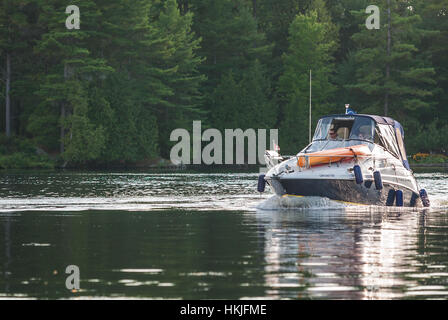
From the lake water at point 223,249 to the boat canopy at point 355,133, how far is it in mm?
2769

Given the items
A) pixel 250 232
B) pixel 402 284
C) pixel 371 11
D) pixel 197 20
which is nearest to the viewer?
pixel 402 284

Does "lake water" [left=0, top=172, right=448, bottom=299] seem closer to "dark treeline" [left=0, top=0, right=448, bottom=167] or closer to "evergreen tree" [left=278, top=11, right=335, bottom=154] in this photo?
"dark treeline" [left=0, top=0, right=448, bottom=167]

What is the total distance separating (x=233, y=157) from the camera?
103 m

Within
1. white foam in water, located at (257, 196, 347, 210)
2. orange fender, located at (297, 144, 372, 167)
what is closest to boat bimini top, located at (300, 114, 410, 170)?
orange fender, located at (297, 144, 372, 167)

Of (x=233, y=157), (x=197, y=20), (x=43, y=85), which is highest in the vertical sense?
(x=197, y=20)

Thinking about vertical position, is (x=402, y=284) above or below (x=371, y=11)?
below

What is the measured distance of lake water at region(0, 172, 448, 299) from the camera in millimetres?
16250

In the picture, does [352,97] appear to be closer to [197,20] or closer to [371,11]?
[371,11]

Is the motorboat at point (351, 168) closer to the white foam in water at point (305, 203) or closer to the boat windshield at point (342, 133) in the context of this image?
the boat windshield at point (342, 133)

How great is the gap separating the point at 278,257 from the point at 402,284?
13.4 feet

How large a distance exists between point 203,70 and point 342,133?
257 feet
